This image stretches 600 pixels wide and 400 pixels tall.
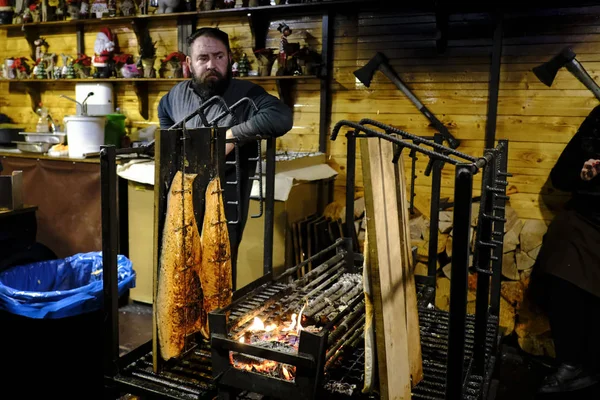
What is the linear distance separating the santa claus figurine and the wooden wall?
1268mm

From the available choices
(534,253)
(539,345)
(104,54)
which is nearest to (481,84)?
(534,253)

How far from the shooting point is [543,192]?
4219mm

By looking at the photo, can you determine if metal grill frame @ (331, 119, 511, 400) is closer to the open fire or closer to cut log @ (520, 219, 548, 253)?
the open fire

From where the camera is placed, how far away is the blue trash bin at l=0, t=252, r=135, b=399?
8.59 feet

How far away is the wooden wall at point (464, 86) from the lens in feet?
13.4

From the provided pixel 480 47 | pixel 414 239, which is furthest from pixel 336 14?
pixel 414 239

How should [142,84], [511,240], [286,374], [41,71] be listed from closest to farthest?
[286,374]
[511,240]
[142,84]
[41,71]

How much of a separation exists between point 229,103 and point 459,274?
79.1 inches

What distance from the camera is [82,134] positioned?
457 centimetres

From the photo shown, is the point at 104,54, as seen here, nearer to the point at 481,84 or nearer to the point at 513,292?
the point at 481,84

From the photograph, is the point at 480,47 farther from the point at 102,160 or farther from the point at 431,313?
the point at 102,160

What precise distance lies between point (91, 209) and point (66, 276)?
1487 millimetres

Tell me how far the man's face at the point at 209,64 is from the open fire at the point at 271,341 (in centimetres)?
146

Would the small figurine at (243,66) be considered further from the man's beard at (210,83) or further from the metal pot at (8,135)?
the metal pot at (8,135)
